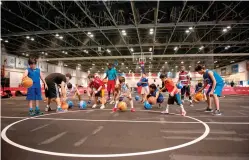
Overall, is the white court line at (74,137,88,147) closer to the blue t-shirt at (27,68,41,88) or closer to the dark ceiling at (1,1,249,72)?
the blue t-shirt at (27,68,41,88)

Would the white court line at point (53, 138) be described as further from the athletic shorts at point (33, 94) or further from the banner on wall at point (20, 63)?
the banner on wall at point (20, 63)

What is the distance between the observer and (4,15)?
15.8m

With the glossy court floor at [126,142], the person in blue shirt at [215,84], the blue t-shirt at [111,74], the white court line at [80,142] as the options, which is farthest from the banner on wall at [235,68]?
the white court line at [80,142]

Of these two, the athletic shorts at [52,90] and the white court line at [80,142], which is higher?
the athletic shorts at [52,90]

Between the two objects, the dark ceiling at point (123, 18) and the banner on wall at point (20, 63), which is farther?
the banner on wall at point (20, 63)

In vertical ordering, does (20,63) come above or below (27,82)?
above

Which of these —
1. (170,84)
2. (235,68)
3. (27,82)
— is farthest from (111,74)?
(235,68)

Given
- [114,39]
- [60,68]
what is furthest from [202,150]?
[60,68]

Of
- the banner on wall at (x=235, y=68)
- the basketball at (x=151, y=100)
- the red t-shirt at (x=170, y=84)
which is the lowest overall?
the basketball at (x=151, y=100)

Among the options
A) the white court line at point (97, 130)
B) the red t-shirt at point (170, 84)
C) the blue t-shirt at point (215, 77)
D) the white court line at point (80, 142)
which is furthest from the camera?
the blue t-shirt at point (215, 77)

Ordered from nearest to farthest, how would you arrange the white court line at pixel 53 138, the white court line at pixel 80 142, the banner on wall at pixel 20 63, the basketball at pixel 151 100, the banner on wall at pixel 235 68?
the white court line at pixel 80 142 → the white court line at pixel 53 138 → the basketball at pixel 151 100 → the banner on wall at pixel 20 63 → the banner on wall at pixel 235 68

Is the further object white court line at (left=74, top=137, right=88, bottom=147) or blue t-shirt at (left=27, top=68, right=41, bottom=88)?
blue t-shirt at (left=27, top=68, right=41, bottom=88)

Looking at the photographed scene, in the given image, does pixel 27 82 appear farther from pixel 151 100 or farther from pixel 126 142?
pixel 151 100

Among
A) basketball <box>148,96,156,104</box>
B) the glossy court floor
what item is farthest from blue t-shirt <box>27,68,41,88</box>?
basketball <box>148,96,156,104</box>
